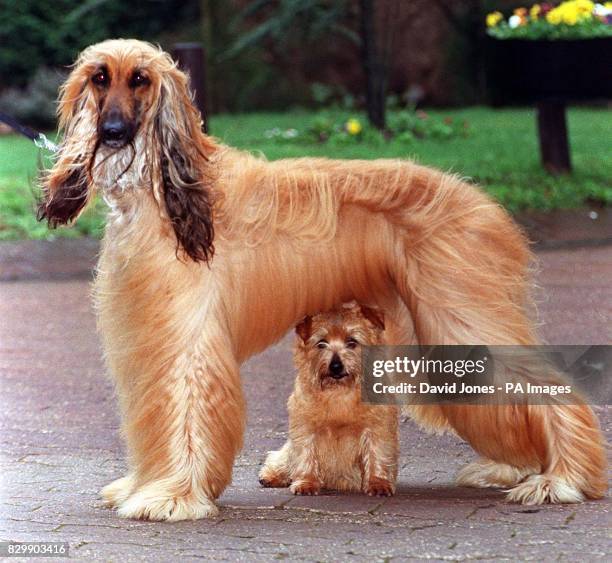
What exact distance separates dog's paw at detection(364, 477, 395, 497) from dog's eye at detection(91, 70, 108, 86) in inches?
70.9

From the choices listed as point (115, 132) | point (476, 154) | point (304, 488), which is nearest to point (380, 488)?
point (304, 488)

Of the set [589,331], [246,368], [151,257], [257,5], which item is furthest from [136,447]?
[257,5]

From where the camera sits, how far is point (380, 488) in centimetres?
511

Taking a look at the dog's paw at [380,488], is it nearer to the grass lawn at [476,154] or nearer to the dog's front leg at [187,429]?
the dog's front leg at [187,429]

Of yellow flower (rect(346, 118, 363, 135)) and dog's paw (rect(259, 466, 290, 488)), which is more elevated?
yellow flower (rect(346, 118, 363, 135))

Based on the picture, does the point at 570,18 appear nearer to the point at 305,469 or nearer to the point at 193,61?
the point at 193,61

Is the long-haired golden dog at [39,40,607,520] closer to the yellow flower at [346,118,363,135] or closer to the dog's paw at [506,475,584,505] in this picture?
the dog's paw at [506,475,584,505]

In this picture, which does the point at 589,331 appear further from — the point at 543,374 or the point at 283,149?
the point at 283,149

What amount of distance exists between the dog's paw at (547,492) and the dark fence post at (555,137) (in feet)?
28.8

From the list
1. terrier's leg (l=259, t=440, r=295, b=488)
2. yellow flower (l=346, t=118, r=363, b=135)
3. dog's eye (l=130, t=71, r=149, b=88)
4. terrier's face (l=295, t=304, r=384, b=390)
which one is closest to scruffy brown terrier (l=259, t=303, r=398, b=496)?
terrier's face (l=295, t=304, r=384, b=390)

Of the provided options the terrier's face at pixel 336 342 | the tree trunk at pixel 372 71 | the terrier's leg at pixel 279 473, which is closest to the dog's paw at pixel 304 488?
the terrier's leg at pixel 279 473

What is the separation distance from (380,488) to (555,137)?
8841 mm

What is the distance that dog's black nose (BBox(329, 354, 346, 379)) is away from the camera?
199 inches

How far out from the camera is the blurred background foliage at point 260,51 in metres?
17.7
